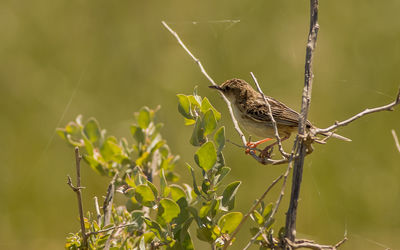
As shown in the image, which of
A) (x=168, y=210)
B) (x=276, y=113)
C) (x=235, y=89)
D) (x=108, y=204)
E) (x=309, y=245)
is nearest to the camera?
(x=309, y=245)

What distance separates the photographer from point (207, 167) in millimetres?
2125

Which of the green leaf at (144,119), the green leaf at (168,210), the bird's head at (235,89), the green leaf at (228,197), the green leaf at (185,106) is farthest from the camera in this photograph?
the bird's head at (235,89)

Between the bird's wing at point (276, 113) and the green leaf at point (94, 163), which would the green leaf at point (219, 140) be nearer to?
the green leaf at point (94, 163)

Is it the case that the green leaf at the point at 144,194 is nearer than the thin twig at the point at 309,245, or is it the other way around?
the thin twig at the point at 309,245

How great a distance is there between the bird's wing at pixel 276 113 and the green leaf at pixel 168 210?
77.5 inches

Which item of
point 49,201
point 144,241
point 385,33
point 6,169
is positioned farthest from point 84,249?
point 385,33

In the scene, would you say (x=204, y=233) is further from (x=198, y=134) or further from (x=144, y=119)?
(x=144, y=119)

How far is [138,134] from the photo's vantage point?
Result: 314 cm

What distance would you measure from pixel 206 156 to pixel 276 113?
6.77 feet

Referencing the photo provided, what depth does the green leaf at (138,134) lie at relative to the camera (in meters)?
3.14

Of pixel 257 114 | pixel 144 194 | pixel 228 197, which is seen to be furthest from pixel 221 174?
pixel 257 114

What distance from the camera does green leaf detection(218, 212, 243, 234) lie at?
6.90 feet

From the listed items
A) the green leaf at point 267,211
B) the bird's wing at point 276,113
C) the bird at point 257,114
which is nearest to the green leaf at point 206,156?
the green leaf at point 267,211

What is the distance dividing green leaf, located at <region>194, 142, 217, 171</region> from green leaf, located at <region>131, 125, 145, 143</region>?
1082 millimetres
